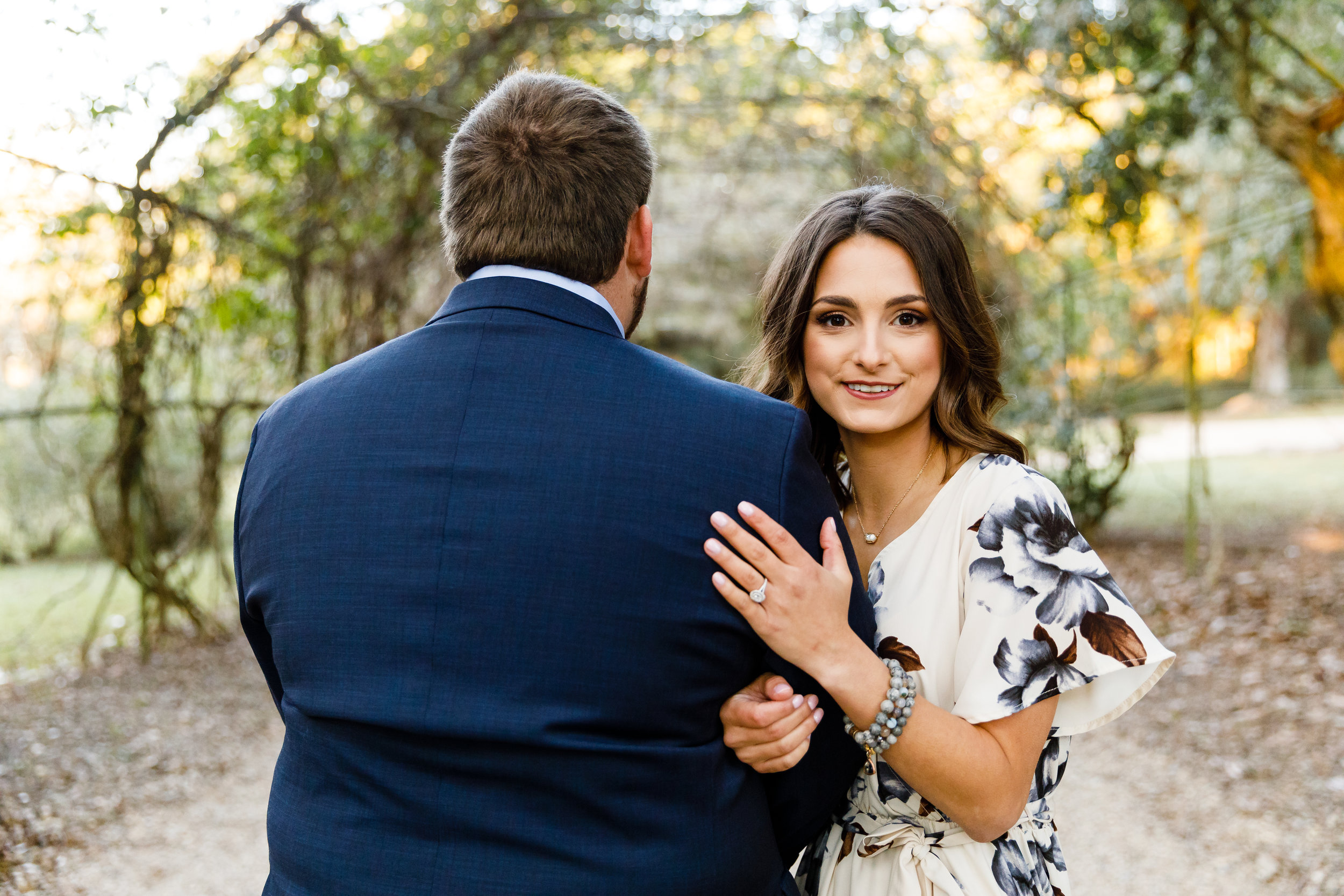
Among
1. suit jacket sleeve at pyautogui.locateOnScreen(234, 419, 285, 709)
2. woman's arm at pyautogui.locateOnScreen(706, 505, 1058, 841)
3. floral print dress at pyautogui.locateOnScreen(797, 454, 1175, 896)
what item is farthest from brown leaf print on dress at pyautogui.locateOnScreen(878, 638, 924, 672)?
suit jacket sleeve at pyautogui.locateOnScreen(234, 419, 285, 709)

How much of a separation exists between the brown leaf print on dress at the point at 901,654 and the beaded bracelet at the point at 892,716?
18cm

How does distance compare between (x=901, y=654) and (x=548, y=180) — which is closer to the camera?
(x=548, y=180)

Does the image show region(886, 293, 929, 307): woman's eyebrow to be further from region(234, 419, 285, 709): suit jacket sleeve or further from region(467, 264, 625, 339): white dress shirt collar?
region(234, 419, 285, 709): suit jacket sleeve

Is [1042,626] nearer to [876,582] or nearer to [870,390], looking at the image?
[876,582]

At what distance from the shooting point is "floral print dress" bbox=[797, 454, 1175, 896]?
5.27 ft

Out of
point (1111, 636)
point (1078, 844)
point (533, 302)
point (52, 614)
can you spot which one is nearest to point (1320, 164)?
point (1078, 844)

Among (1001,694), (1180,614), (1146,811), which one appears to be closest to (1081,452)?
(1180,614)

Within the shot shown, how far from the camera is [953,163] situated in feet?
25.1

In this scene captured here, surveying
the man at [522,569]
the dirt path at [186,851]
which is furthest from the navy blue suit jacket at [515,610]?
the dirt path at [186,851]

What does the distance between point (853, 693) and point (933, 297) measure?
0.76 meters

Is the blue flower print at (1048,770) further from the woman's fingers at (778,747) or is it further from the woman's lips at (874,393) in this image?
the woman's lips at (874,393)

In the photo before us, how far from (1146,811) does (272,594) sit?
158 inches

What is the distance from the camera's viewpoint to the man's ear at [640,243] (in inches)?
59.6

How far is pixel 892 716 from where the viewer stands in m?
1.50
